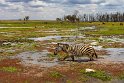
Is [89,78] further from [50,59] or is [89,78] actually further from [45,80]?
[50,59]

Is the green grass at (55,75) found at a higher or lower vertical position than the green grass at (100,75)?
higher

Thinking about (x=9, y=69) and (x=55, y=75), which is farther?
(x=9, y=69)

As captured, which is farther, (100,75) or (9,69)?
(9,69)

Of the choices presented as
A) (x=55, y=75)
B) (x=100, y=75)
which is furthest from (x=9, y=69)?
(x=100, y=75)

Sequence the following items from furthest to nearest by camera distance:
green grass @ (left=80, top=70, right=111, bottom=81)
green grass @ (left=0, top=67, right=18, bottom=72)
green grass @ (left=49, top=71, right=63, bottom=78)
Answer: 1. green grass @ (left=0, top=67, right=18, bottom=72)
2. green grass @ (left=49, top=71, right=63, bottom=78)
3. green grass @ (left=80, top=70, right=111, bottom=81)

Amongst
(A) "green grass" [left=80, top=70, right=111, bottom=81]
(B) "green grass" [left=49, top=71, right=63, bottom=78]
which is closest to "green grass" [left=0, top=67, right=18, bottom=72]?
(B) "green grass" [left=49, top=71, right=63, bottom=78]

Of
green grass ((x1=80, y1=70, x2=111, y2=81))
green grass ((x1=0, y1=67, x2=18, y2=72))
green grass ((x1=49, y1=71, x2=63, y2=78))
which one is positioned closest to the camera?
green grass ((x1=80, y1=70, x2=111, y2=81))

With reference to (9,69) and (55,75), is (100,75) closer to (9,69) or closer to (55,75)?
(55,75)

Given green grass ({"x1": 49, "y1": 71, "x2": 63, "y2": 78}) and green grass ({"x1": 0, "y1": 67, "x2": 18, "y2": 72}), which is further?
green grass ({"x1": 0, "y1": 67, "x2": 18, "y2": 72})

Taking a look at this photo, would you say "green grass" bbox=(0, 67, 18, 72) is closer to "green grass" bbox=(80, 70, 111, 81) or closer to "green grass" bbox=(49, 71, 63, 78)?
"green grass" bbox=(49, 71, 63, 78)

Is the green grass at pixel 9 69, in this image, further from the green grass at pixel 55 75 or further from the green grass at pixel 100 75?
the green grass at pixel 100 75

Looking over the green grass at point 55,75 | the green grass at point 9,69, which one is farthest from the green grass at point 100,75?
the green grass at point 9,69

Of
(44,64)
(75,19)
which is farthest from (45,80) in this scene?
(75,19)

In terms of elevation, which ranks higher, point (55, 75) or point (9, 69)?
point (55, 75)
